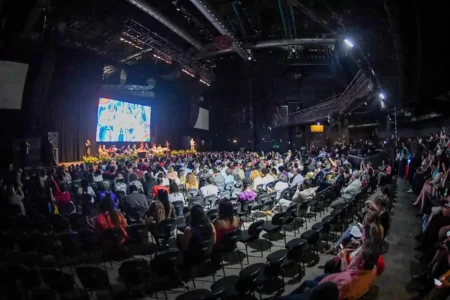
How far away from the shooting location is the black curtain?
604 inches

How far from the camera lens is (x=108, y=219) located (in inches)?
234

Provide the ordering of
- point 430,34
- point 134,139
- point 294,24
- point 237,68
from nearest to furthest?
point 430,34, point 294,24, point 134,139, point 237,68

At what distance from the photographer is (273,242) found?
720 cm

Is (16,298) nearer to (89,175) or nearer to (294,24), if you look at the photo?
(89,175)

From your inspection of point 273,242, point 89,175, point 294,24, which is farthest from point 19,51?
point 294,24

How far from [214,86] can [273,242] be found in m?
28.7

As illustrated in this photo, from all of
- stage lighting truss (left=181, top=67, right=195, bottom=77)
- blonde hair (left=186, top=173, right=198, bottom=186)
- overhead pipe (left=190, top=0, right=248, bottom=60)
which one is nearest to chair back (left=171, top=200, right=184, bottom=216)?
blonde hair (left=186, top=173, right=198, bottom=186)

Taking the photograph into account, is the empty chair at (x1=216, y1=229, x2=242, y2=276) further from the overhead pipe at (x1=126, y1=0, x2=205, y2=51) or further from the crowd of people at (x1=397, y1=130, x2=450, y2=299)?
the overhead pipe at (x1=126, y1=0, x2=205, y2=51)

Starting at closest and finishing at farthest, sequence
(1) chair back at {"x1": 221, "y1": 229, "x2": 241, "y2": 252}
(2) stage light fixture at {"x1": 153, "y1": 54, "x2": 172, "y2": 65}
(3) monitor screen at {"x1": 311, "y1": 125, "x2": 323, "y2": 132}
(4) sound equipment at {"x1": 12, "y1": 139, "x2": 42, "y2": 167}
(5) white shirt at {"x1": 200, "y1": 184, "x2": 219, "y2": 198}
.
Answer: (1) chair back at {"x1": 221, "y1": 229, "x2": 241, "y2": 252}, (5) white shirt at {"x1": 200, "y1": 184, "x2": 219, "y2": 198}, (4) sound equipment at {"x1": 12, "y1": 139, "x2": 42, "y2": 167}, (2) stage light fixture at {"x1": 153, "y1": 54, "x2": 172, "y2": 65}, (3) monitor screen at {"x1": 311, "y1": 125, "x2": 323, "y2": 132}

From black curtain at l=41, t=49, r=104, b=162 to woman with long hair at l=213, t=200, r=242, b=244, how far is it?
1255cm

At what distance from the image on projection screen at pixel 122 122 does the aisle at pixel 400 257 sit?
17.7m

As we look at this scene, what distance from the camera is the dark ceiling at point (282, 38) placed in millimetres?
6125

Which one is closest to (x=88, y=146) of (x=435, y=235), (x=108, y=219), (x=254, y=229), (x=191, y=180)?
(x=191, y=180)

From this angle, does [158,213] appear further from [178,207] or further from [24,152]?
[24,152]
